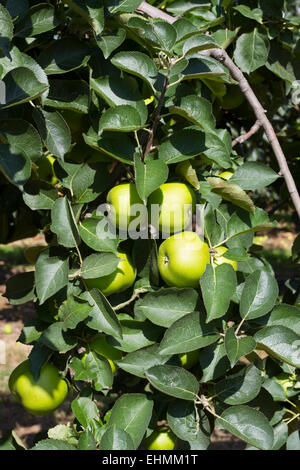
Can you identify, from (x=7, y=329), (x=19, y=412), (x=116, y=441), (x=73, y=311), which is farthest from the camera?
(x=7, y=329)

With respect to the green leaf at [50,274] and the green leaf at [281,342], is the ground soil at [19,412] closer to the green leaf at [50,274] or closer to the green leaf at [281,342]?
the green leaf at [50,274]

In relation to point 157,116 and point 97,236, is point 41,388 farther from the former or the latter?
point 157,116

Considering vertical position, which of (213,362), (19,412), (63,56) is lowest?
(19,412)

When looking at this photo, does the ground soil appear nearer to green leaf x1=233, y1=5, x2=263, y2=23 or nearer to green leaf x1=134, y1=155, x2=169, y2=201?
green leaf x1=134, y1=155, x2=169, y2=201

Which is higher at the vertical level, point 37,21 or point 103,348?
point 37,21

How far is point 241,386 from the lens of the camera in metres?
0.87

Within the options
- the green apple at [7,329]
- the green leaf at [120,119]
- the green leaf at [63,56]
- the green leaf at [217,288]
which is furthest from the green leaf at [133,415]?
the green apple at [7,329]

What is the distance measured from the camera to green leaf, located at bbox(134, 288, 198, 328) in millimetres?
873

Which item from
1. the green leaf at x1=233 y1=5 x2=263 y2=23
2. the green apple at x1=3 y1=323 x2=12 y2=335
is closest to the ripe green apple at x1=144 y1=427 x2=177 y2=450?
the green leaf at x1=233 y1=5 x2=263 y2=23

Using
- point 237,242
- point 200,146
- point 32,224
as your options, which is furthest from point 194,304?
point 32,224

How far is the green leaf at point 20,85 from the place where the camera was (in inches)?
29.1

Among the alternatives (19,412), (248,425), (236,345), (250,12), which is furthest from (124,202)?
(19,412)

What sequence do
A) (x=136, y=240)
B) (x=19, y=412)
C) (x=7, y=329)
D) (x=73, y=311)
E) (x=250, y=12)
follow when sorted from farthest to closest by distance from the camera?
(x=7, y=329) → (x=19, y=412) → (x=250, y=12) → (x=136, y=240) → (x=73, y=311)

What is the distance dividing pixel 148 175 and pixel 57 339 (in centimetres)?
30
